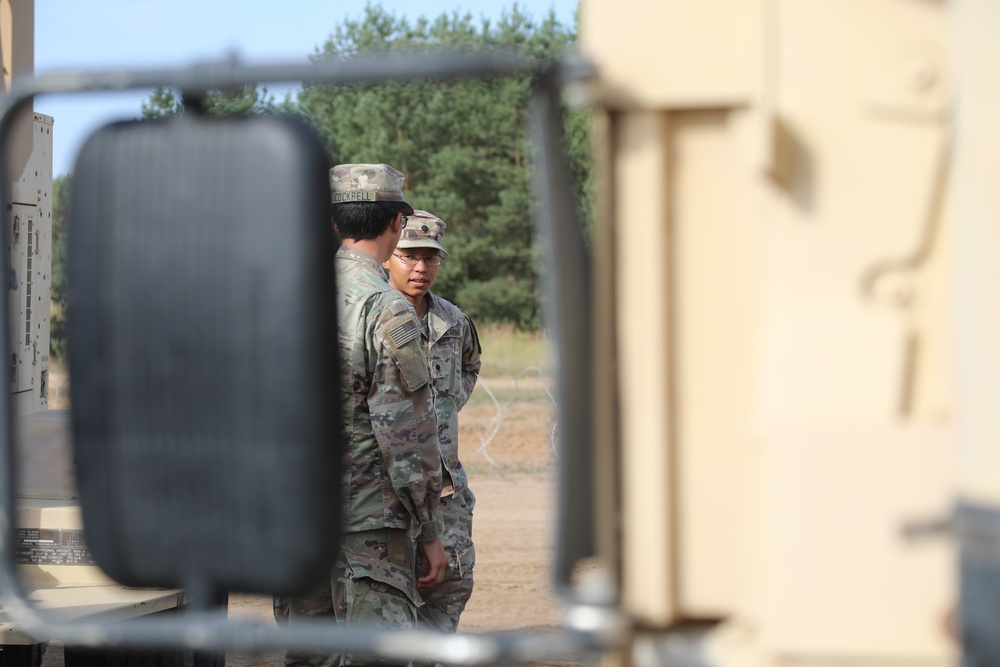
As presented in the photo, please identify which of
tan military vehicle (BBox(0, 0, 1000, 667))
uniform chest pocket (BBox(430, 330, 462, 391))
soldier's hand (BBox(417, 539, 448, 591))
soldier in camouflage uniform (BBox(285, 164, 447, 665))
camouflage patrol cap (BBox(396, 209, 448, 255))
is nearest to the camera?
tan military vehicle (BBox(0, 0, 1000, 667))

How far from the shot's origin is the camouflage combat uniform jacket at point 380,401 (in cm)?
377

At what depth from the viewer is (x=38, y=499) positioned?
3.67m

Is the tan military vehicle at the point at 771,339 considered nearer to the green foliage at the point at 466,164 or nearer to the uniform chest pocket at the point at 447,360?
the uniform chest pocket at the point at 447,360

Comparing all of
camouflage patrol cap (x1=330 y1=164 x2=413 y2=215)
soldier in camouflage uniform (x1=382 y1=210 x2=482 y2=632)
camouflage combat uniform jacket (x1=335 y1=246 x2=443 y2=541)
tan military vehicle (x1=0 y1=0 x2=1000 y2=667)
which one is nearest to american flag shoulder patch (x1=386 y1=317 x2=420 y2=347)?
camouflage combat uniform jacket (x1=335 y1=246 x2=443 y2=541)

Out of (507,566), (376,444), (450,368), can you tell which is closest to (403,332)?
(376,444)

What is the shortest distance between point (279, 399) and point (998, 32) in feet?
2.37

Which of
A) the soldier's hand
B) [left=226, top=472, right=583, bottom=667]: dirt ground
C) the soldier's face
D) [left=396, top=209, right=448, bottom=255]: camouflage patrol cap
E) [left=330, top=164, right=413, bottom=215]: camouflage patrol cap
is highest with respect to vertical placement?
[left=330, top=164, right=413, bottom=215]: camouflage patrol cap

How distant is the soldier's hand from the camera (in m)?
4.16

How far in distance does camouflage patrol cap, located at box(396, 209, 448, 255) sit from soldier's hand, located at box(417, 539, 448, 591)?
1.66 metres

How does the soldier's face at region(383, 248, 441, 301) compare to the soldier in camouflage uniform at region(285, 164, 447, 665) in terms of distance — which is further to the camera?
the soldier's face at region(383, 248, 441, 301)

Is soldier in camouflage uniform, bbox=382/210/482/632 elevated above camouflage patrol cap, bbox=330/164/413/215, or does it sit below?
below

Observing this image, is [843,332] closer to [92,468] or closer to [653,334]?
[653,334]

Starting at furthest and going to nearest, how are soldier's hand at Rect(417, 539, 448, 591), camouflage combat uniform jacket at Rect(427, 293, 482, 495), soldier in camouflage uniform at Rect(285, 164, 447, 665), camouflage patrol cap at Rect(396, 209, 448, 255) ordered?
camouflage patrol cap at Rect(396, 209, 448, 255) → camouflage combat uniform jacket at Rect(427, 293, 482, 495) → soldier's hand at Rect(417, 539, 448, 591) → soldier in camouflage uniform at Rect(285, 164, 447, 665)

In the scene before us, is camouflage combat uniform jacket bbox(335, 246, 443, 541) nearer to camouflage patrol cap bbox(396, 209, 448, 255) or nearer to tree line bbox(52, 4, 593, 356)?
camouflage patrol cap bbox(396, 209, 448, 255)
